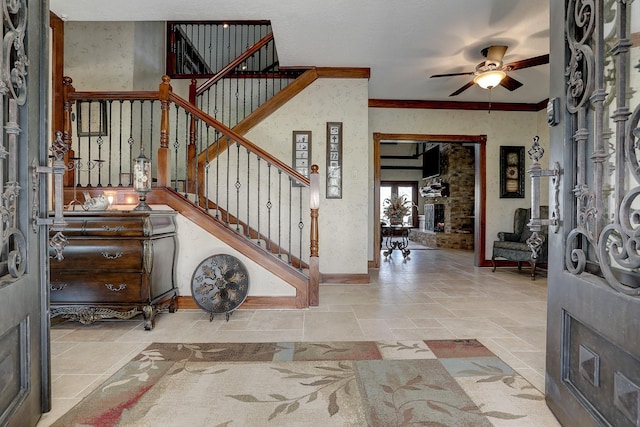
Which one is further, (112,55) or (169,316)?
(112,55)

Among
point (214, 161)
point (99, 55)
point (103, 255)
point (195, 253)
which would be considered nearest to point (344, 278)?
point (195, 253)

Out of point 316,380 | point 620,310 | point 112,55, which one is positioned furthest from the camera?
point 112,55

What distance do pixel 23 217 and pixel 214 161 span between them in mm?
3357

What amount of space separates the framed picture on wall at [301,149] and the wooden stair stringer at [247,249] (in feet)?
6.10

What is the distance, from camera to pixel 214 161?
15.2 ft

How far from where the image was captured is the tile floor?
2.11 m

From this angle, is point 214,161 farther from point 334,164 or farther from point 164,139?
point 334,164

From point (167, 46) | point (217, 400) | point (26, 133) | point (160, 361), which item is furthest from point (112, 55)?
point (217, 400)

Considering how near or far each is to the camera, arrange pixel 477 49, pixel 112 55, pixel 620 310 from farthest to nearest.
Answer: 1. pixel 112 55
2. pixel 477 49
3. pixel 620 310

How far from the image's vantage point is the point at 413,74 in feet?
16.2

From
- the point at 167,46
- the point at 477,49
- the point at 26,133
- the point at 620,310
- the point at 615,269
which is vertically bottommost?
the point at 620,310

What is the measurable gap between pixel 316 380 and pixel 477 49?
4.22 meters

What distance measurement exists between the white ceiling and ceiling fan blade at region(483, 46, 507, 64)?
8cm

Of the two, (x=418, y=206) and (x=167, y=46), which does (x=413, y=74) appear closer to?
(x=167, y=46)
